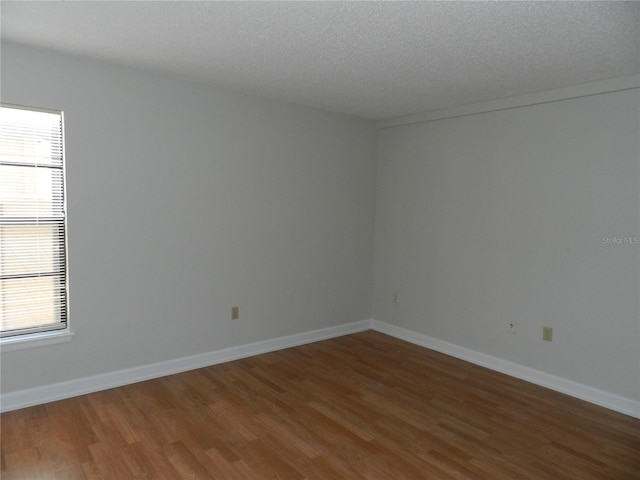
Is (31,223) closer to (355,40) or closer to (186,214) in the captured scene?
(186,214)

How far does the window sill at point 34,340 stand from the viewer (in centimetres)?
306

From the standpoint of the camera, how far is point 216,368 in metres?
3.94

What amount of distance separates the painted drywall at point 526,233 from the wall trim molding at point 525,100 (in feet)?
0.19

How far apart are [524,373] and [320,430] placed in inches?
78.1

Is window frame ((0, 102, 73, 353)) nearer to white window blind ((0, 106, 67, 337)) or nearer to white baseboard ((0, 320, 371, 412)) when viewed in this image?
white window blind ((0, 106, 67, 337))

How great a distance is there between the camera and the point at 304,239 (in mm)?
4613

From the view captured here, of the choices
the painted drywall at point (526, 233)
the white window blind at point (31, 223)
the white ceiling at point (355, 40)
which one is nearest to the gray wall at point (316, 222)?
the painted drywall at point (526, 233)

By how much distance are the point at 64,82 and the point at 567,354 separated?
14.0 feet

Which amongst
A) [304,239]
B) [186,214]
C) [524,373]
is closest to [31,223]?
[186,214]

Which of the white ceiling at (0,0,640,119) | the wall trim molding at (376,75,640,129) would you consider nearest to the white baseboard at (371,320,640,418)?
the wall trim molding at (376,75,640,129)

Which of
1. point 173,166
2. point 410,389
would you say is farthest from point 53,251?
point 410,389

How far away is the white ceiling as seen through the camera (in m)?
2.24

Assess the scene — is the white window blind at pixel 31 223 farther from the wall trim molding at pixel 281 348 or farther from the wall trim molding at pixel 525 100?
the wall trim molding at pixel 525 100

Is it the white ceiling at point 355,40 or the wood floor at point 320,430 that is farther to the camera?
the wood floor at point 320,430
